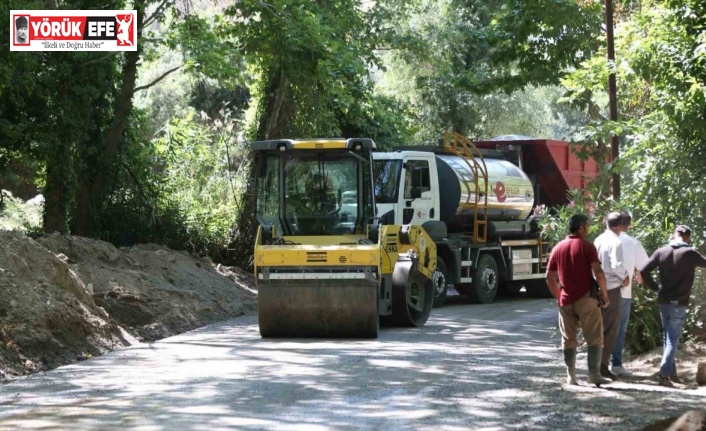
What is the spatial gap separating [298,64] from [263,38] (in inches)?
40.9

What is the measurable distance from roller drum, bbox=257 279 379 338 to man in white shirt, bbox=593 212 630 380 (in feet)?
16.0

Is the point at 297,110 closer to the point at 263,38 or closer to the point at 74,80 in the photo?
the point at 263,38

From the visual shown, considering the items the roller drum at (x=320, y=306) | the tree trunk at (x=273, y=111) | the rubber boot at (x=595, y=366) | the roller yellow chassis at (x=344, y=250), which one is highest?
the tree trunk at (x=273, y=111)

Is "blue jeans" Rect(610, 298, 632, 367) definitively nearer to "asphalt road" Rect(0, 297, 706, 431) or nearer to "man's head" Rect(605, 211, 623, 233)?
"asphalt road" Rect(0, 297, 706, 431)

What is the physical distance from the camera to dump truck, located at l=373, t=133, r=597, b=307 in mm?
22969

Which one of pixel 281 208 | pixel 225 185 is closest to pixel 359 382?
pixel 281 208

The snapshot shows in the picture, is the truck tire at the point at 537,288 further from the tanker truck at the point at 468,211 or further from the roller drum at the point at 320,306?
the roller drum at the point at 320,306

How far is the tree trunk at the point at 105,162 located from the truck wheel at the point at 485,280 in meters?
9.17

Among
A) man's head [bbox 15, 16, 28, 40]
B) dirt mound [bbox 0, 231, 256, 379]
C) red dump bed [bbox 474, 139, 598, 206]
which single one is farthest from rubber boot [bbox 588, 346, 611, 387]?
red dump bed [bbox 474, 139, 598, 206]

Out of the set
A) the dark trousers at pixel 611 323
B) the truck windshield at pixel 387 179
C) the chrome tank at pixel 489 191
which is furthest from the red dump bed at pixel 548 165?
the dark trousers at pixel 611 323

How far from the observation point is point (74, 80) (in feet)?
82.5

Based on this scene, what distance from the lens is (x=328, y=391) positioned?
11664 millimetres

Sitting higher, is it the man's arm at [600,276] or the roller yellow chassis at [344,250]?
the roller yellow chassis at [344,250]

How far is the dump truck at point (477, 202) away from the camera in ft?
75.4
